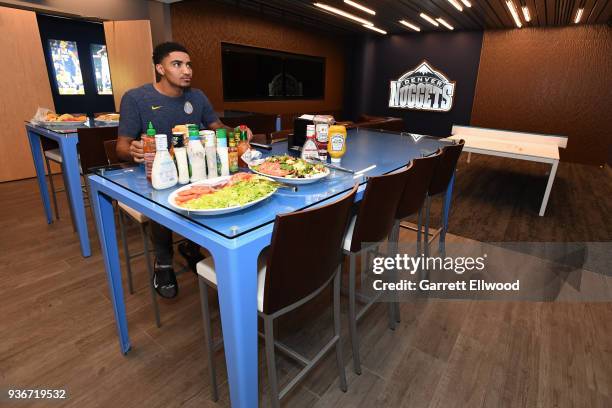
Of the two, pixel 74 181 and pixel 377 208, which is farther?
pixel 74 181

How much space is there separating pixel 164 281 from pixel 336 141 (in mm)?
1203

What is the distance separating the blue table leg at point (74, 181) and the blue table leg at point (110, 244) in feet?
3.74

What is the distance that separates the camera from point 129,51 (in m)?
4.61

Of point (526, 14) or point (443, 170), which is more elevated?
point (526, 14)

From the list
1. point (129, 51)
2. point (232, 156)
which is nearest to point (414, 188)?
point (232, 156)

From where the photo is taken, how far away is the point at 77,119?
282cm

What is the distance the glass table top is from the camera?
993mm

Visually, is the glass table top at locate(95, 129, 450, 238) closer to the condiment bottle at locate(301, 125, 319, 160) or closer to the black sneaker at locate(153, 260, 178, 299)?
the condiment bottle at locate(301, 125, 319, 160)

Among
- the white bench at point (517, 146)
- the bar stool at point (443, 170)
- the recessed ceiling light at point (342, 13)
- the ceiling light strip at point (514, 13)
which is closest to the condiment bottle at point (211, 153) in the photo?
the bar stool at point (443, 170)

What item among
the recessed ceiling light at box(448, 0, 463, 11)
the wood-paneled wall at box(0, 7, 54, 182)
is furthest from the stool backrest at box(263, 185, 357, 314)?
the recessed ceiling light at box(448, 0, 463, 11)

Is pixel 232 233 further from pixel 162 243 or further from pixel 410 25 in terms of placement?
pixel 410 25

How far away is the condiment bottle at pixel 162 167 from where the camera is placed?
46.7 inches

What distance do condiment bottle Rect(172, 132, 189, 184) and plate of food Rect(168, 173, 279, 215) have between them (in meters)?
0.07

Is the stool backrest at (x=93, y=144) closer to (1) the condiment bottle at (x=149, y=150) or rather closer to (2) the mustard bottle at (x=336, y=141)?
(1) the condiment bottle at (x=149, y=150)
